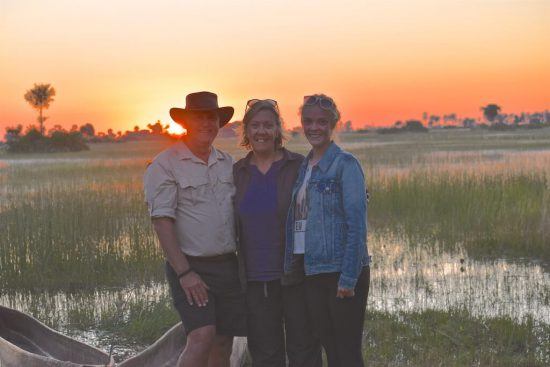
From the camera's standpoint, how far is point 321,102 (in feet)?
11.2

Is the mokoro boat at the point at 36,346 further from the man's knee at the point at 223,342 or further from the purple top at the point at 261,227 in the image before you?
the purple top at the point at 261,227

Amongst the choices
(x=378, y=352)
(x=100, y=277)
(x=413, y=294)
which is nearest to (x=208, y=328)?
(x=378, y=352)

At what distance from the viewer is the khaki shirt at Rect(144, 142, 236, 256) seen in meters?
3.56

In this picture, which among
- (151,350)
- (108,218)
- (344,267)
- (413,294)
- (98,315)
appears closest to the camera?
(344,267)

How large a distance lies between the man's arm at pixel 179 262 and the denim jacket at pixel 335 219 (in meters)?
0.50

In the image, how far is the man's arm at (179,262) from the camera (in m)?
3.53

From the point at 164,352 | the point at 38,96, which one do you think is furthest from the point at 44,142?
the point at 164,352

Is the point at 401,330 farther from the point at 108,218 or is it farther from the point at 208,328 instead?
the point at 108,218

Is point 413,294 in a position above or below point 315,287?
below

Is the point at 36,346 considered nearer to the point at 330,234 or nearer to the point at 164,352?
the point at 164,352

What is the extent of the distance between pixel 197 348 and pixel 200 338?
0.05 meters

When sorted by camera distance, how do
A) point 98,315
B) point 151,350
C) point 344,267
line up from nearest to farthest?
1. point 344,267
2. point 151,350
3. point 98,315

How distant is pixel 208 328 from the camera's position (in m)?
3.63

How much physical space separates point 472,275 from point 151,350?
180 inches
